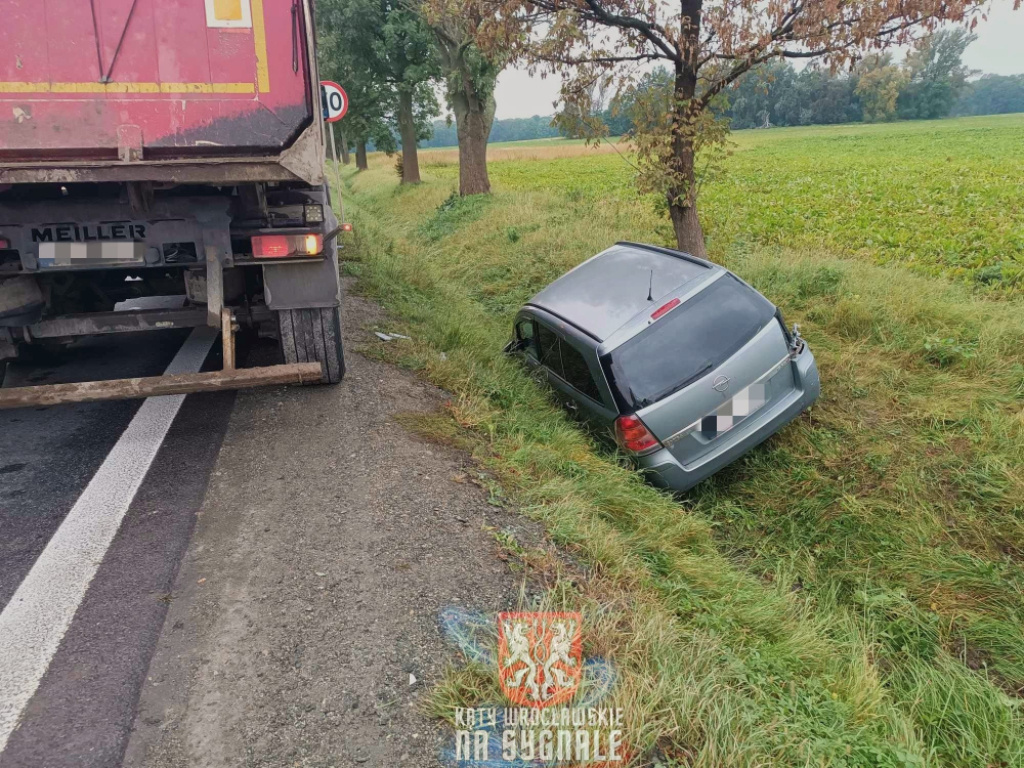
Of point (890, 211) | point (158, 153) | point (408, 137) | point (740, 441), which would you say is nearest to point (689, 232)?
point (740, 441)

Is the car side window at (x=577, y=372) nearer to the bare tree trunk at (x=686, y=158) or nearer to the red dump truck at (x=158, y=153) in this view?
the red dump truck at (x=158, y=153)

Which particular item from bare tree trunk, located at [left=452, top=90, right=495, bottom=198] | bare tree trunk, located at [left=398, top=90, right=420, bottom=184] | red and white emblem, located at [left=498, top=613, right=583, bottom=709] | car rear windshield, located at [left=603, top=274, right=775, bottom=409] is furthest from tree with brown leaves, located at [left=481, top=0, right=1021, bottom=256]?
bare tree trunk, located at [left=398, top=90, right=420, bottom=184]

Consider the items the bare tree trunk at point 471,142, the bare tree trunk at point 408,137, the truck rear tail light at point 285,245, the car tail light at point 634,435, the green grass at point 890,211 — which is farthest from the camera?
the bare tree trunk at point 408,137

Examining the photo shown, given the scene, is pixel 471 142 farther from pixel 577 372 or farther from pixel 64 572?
pixel 64 572

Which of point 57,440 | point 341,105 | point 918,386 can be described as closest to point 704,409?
point 918,386

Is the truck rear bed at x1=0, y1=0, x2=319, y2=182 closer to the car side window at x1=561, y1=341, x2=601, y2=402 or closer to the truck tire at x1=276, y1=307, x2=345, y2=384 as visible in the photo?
the truck tire at x1=276, y1=307, x2=345, y2=384

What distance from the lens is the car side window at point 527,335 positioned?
6020 mm

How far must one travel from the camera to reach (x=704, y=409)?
4.64 metres

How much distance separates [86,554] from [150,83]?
8.55ft

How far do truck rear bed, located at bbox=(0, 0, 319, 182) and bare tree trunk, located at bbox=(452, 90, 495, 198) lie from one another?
14.1 m

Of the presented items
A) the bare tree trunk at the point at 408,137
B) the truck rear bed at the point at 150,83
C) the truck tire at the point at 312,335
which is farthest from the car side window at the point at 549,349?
the bare tree trunk at the point at 408,137

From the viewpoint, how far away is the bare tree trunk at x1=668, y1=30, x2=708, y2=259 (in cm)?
719

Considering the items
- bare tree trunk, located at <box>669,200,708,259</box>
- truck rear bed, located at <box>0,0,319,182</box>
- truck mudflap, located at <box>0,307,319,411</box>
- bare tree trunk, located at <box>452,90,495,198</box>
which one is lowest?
truck mudflap, located at <box>0,307,319,411</box>

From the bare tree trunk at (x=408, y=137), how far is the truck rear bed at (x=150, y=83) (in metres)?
22.3
